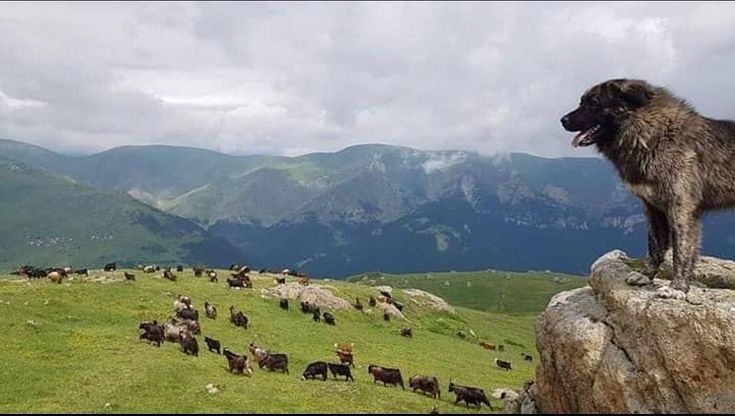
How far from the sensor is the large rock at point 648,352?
805 inches

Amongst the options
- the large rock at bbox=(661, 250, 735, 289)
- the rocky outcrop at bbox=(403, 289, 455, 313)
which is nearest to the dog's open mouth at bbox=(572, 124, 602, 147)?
the large rock at bbox=(661, 250, 735, 289)

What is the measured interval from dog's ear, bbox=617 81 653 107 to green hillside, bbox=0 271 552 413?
1604cm

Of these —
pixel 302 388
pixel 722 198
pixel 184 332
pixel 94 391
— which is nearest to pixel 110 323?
pixel 184 332

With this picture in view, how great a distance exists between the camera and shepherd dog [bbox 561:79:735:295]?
66.3 ft

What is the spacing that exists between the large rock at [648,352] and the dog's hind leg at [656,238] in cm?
57

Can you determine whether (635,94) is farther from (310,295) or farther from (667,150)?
(310,295)

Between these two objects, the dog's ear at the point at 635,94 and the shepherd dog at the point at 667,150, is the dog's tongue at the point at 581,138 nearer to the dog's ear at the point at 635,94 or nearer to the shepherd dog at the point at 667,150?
the shepherd dog at the point at 667,150

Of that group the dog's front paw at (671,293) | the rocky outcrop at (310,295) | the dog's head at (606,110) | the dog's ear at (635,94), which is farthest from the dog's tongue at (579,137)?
the rocky outcrop at (310,295)

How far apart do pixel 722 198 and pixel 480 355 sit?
50270 mm

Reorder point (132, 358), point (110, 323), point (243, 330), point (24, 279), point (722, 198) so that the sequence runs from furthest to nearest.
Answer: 1. point (24, 279)
2. point (243, 330)
3. point (110, 323)
4. point (132, 358)
5. point (722, 198)

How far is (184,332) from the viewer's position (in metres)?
43.9

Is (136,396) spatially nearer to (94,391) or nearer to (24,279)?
(94,391)

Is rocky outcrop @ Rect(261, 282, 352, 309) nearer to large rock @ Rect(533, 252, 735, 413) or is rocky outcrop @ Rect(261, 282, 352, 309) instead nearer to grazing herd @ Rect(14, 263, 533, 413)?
grazing herd @ Rect(14, 263, 533, 413)

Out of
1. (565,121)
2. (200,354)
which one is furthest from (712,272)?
(200,354)
